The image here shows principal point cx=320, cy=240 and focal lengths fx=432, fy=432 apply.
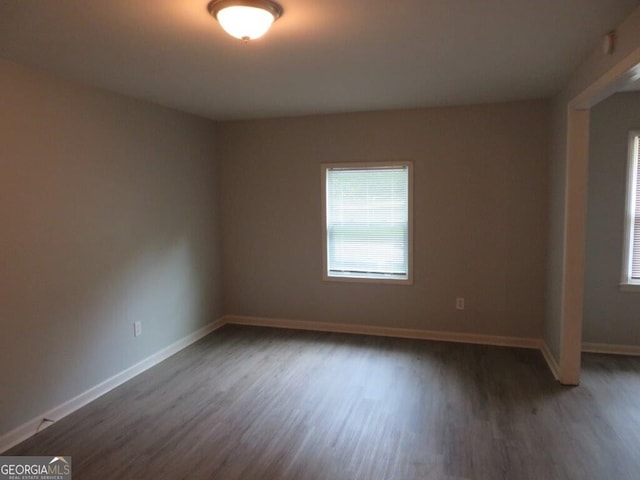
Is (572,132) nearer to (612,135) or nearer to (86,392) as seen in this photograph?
(612,135)

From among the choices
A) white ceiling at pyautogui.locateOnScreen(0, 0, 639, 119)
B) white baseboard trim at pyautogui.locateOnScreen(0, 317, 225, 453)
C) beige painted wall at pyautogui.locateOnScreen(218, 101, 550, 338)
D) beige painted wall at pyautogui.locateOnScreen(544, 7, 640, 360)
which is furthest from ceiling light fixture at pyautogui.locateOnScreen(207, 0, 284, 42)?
white baseboard trim at pyautogui.locateOnScreen(0, 317, 225, 453)

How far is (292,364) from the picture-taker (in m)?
3.94

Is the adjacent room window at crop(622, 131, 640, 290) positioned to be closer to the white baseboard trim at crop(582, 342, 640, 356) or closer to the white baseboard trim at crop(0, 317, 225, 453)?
the white baseboard trim at crop(582, 342, 640, 356)

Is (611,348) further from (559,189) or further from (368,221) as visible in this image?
(368,221)

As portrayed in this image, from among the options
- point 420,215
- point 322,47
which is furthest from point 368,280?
point 322,47

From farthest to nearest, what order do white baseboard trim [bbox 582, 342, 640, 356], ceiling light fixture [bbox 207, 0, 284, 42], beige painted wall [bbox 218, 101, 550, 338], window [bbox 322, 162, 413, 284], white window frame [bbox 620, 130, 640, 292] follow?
window [bbox 322, 162, 413, 284] → beige painted wall [bbox 218, 101, 550, 338] → white baseboard trim [bbox 582, 342, 640, 356] → white window frame [bbox 620, 130, 640, 292] → ceiling light fixture [bbox 207, 0, 284, 42]

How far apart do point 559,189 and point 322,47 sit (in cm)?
237

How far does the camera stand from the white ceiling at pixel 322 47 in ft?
6.60

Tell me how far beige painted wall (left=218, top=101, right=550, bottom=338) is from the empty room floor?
1.86 feet

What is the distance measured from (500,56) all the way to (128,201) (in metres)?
3.03

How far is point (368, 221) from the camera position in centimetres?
466

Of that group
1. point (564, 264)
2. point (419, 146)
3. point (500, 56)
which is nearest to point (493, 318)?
point (564, 264)

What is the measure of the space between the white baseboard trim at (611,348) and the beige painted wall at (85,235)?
3942 mm

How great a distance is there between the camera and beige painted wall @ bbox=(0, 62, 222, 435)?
2.71 meters
